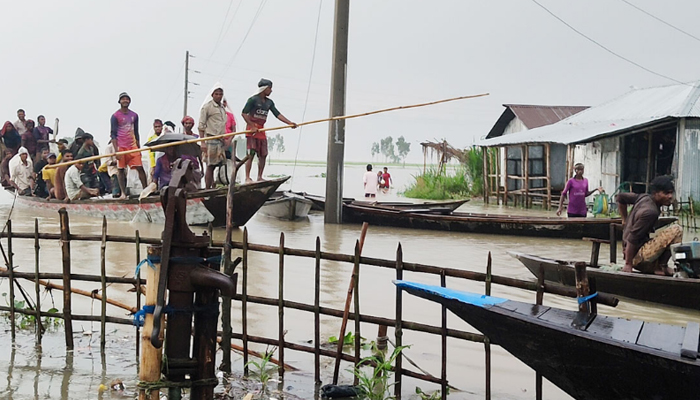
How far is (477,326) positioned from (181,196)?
5.75 ft

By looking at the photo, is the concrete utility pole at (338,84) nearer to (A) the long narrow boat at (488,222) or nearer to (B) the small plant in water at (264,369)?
(A) the long narrow boat at (488,222)

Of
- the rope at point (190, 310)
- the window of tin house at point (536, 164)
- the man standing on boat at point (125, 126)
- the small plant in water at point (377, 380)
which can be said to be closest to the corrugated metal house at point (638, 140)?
the window of tin house at point (536, 164)

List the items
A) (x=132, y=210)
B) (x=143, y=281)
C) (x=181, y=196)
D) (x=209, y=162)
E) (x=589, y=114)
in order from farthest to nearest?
(x=589, y=114), (x=132, y=210), (x=209, y=162), (x=143, y=281), (x=181, y=196)

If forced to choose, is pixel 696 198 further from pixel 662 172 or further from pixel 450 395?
pixel 450 395

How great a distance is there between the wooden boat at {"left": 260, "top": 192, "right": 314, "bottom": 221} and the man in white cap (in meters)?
5.84

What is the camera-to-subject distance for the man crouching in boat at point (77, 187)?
1579cm

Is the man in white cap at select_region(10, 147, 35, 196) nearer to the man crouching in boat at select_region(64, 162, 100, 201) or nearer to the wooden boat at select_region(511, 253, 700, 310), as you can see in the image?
the man crouching in boat at select_region(64, 162, 100, 201)

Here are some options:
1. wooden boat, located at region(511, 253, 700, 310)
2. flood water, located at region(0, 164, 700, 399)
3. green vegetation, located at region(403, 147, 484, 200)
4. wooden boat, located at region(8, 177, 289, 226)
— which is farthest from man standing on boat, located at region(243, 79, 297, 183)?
green vegetation, located at region(403, 147, 484, 200)

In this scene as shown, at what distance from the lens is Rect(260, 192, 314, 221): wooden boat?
17344mm

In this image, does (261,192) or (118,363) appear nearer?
(118,363)

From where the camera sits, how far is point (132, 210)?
47.4 ft

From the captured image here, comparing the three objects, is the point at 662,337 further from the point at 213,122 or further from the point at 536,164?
the point at 536,164

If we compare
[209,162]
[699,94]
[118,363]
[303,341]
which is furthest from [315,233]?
[699,94]

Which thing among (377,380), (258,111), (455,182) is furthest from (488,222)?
(455,182)
